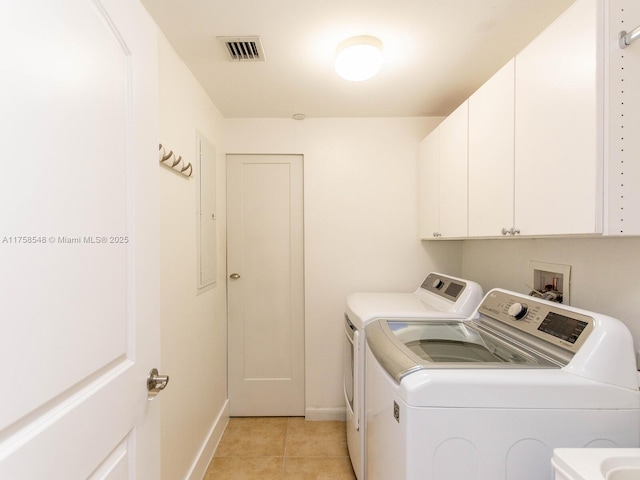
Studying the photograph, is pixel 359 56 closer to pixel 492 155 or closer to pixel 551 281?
pixel 492 155

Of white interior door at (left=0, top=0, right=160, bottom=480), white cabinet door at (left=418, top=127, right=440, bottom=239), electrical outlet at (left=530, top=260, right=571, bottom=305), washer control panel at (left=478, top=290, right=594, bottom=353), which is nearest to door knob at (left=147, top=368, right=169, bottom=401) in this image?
white interior door at (left=0, top=0, right=160, bottom=480)

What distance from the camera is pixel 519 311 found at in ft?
4.53

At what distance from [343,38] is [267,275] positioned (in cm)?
176

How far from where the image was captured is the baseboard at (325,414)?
8.32ft

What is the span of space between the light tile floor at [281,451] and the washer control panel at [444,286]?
49.4 inches

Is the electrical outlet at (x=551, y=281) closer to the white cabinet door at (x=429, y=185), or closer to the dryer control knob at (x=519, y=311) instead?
the dryer control knob at (x=519, y=311)

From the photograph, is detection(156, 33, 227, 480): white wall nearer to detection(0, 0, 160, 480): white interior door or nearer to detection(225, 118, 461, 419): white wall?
detection(0, 0, 160, 480): white interior door

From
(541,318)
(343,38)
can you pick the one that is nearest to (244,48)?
(343,38)

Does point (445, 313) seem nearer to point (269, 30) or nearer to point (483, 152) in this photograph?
point (483, 152)

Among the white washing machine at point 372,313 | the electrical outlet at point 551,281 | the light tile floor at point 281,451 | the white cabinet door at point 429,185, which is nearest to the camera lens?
the electrical outlet at point 551,281

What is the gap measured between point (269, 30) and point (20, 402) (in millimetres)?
1600

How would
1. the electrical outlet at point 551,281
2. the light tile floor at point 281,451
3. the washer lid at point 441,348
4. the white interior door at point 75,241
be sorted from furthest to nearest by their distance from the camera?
1. the light tile floor at point 281,451
2. the electrical outlet at point 551,281
3. the washer lid at point 441,348
4. the white interior door at point 75,241

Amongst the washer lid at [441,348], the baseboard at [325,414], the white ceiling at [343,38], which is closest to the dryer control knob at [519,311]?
the washer lid at [441,348]

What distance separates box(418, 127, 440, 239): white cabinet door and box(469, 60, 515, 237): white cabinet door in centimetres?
47
